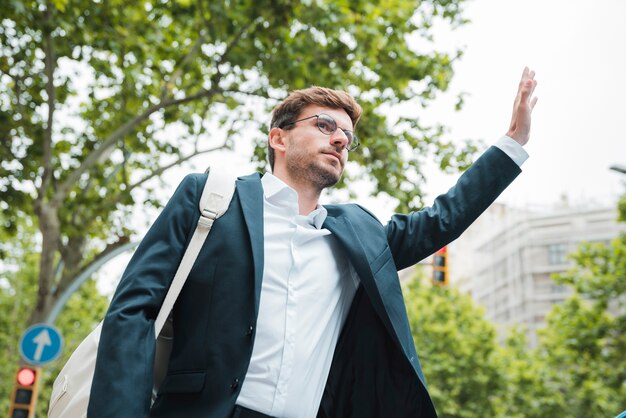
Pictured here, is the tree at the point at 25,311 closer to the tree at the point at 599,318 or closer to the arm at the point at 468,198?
the tree at the point at 599,318

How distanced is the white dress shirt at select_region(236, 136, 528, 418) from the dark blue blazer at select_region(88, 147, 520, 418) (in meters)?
0.05

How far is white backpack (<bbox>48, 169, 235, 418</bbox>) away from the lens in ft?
6.63

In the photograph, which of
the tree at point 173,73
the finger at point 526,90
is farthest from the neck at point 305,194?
the tree at point 173,73

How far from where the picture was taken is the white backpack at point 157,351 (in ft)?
6.63

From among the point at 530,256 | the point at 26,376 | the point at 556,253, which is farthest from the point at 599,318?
the point at 530,256

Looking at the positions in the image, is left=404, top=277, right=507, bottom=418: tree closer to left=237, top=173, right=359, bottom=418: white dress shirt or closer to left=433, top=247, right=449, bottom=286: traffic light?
left=433, top=247, right=449, bottom=286: traffic light

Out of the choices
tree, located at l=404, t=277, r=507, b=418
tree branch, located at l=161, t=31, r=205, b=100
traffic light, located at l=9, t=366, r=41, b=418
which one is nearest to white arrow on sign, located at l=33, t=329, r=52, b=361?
traffic light, located at l=9, t=366, r=41, b=418

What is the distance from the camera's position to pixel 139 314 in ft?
6.60

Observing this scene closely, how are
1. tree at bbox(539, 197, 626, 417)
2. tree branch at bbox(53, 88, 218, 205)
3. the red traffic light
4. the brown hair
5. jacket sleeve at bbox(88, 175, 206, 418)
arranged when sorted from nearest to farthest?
1. jacket sleeve at bbox(88, 175, 206, 418)
2. the brown hair
3. the red traffic light
4. tree branch at bbox(53, 88, 218, 205)
5. tree at bbox(539, 197, 626, 417)

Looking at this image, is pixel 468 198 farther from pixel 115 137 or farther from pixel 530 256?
pixel 530 256

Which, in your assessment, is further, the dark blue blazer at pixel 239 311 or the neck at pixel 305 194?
the neck at pixel 305 194

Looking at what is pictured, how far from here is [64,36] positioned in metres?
10.4

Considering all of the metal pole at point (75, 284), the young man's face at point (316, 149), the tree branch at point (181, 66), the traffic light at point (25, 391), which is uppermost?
the tree branch at point (181, 66)

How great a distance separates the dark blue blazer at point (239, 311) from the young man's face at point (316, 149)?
14cm
